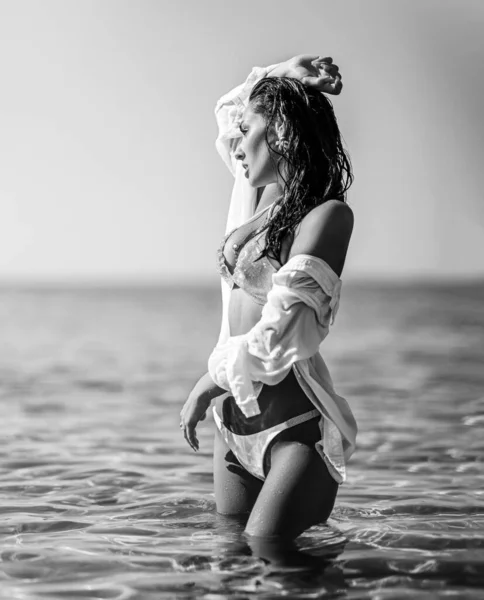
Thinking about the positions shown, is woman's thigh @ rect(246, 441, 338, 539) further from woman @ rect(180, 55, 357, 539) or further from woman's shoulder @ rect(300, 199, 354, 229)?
woman's shoulder @ rect(300, 199, 354, 229)

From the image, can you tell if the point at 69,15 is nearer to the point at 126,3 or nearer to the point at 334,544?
the point at 126,3

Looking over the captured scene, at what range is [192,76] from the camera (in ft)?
50.7

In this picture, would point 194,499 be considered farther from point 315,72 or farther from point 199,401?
point 315,72

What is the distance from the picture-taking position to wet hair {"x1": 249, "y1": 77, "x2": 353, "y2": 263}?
226 centimetres

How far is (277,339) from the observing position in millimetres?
2158

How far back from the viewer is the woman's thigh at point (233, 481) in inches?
96.6

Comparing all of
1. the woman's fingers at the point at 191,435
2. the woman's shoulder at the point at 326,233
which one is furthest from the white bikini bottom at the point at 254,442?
the woman's shoulder at the point at 326,233

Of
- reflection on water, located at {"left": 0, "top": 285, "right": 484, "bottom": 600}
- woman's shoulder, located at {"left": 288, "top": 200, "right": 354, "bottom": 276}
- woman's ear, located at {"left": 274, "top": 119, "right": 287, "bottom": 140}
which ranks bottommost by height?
reflection on water, located at {"left": 0, "top": 285, "right": 484, "bottom": 600}

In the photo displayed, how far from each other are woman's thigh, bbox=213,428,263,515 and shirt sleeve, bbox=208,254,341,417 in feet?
1.03

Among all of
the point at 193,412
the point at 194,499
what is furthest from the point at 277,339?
the point at 194,499

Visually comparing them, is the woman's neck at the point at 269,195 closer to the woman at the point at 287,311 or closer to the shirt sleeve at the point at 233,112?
the woman at the point at 287,311

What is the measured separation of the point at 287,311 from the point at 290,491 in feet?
1.34

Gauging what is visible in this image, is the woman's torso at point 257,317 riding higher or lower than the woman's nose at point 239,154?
lower

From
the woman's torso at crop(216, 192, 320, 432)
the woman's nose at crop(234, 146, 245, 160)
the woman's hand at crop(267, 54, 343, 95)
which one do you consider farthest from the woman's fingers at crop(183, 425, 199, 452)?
the woman's hand at crop(267, 54, 343, 95)
